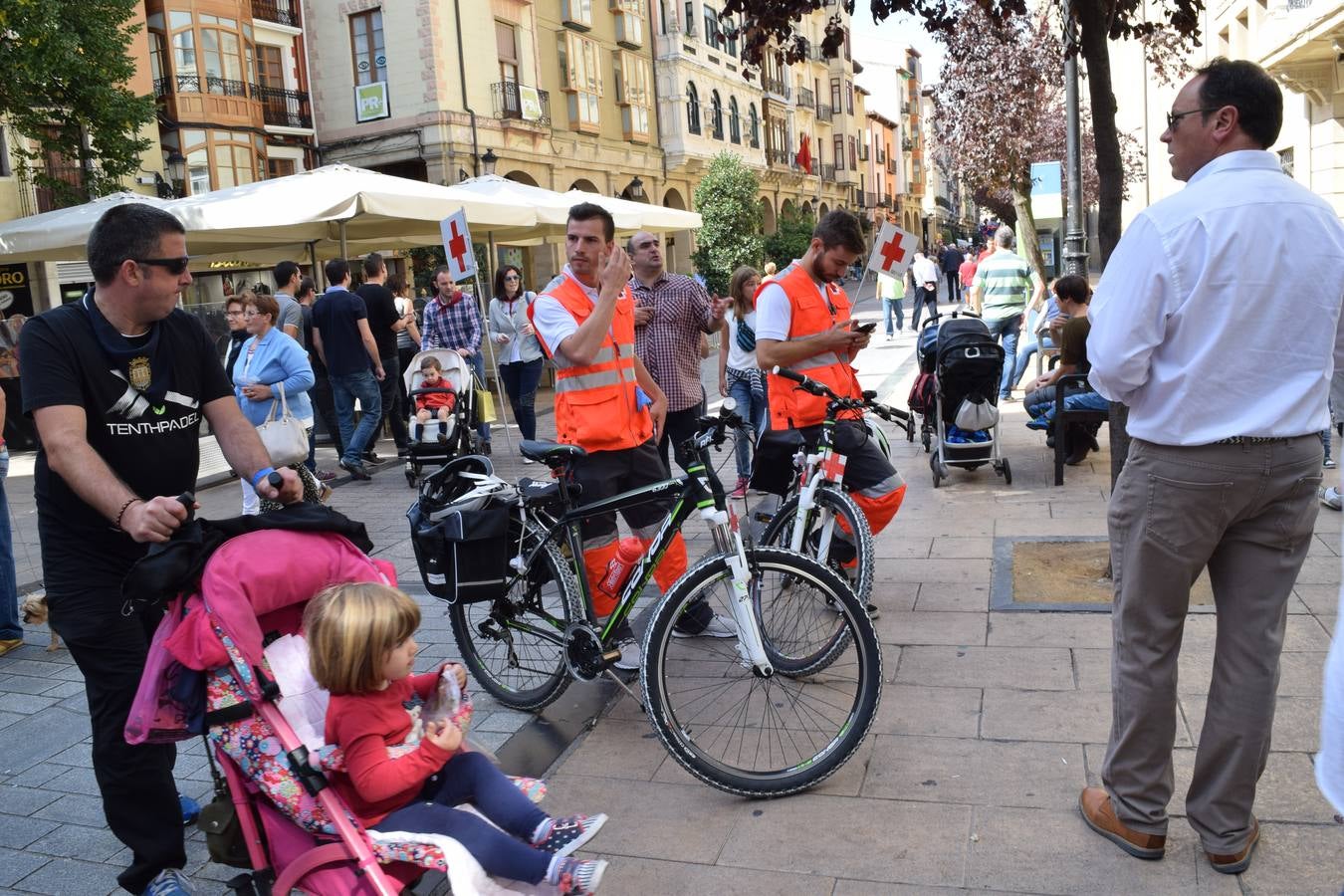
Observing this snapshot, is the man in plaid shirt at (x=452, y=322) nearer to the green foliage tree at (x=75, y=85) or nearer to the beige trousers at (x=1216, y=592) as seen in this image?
the green foliage tree at (x=75, y=85)

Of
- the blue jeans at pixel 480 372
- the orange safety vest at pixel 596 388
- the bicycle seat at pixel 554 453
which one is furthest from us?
the blue jeans at pixel 480 372

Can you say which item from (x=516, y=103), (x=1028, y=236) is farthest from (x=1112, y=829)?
(x=516, y=103)

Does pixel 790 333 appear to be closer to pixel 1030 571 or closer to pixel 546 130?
pixel 1030 571

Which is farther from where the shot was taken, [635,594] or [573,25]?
[573,25]

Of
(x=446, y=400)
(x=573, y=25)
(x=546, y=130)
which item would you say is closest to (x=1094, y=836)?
(x=446, y=400)

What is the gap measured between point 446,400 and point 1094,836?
822 centimetres

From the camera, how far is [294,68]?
105ft

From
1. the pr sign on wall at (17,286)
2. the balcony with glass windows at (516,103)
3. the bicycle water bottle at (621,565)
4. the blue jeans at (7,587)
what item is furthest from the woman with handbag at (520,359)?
the balcony with glass windows at (516,103)

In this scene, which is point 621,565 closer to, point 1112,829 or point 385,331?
point 1112,829

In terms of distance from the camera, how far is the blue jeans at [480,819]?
8.75 ft

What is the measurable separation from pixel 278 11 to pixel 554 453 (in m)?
31.0

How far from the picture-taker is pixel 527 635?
4.66 metres

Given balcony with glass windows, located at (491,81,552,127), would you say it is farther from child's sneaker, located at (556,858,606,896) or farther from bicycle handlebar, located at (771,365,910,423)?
child's sneaker, located at (556,858,606,896)

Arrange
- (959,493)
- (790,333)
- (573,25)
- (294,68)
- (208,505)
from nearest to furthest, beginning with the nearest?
(790,333)
(959,493)
(208,505)
(294,68)
(573,25)
